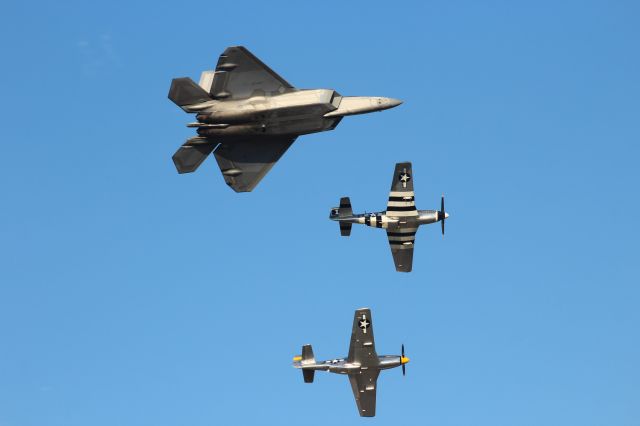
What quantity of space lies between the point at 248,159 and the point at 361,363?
760 inches

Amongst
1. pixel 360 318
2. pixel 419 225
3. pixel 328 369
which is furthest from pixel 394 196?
pixel 328 369

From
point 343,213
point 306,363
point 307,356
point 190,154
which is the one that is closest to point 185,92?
point 190,154

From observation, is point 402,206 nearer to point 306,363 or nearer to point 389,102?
point 389,102

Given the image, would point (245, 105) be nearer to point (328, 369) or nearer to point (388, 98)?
point (388, 98)

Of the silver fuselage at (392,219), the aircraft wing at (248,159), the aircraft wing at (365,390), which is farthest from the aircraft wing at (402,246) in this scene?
the aircraft wing at (248,159)

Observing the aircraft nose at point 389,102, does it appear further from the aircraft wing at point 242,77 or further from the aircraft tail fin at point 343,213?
the aircraft tail fin at point 343,213

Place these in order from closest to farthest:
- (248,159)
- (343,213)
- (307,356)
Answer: (248,159) < (343,213) < (307,356)

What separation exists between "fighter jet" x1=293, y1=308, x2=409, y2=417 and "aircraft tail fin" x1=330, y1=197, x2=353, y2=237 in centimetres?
606

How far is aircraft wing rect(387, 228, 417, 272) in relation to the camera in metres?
72.3

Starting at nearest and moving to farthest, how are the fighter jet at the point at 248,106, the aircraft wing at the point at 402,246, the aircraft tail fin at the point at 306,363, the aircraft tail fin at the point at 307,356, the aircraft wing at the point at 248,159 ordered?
the fighter jet at the point at 248,106 → the aircraft wing at the point at 248,159 → the aircraft wing at the point at 402,246 → the aircraft tail fin at the point at 306,363 → the aircraft tail fin at the point at 307,356

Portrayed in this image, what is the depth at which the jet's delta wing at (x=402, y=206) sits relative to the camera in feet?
235

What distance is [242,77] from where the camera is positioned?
63.1 m

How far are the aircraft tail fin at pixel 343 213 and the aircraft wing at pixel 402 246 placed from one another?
318 centimetres

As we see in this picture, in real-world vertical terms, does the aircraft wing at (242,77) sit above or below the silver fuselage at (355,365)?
above
